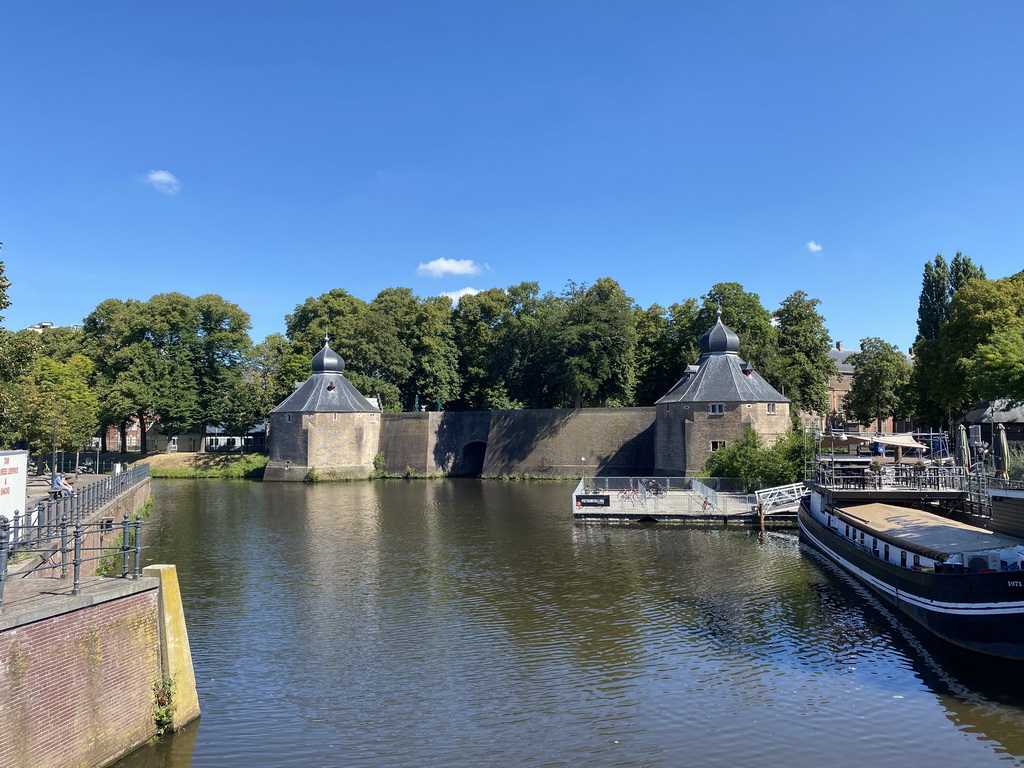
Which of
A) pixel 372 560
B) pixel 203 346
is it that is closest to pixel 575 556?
pixel 372 560

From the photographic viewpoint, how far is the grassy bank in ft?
193

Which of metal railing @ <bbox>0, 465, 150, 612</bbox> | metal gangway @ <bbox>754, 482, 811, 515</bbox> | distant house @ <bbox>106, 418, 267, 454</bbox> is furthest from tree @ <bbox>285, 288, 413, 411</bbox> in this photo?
metal gangway @ <bbox>754, 482, 811, 515</bbox>

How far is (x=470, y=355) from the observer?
6775 centimetres

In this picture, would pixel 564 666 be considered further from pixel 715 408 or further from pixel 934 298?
pixel 934 298

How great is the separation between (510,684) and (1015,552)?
965 centimetres

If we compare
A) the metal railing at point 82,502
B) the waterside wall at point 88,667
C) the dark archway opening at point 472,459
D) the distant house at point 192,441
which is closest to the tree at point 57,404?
the metal railing at point 82,502

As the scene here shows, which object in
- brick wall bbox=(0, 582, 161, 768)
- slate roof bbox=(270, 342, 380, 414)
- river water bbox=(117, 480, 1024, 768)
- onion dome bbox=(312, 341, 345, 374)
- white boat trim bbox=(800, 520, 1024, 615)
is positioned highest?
onion dome bbox=(312, 341, 345, 374)

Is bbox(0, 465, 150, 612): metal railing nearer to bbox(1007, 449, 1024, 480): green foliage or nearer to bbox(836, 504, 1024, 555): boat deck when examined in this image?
bbox(836, 504, 1024, 555): boat deck

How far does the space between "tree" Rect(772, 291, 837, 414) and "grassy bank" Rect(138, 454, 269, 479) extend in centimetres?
3972

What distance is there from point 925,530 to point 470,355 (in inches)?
2026

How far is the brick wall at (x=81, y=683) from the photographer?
8117mm

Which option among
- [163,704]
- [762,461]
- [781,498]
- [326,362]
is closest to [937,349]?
Result: [762,461]

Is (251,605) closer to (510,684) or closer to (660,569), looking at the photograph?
(510,684)

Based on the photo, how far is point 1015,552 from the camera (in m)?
14.3
